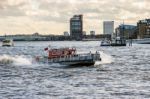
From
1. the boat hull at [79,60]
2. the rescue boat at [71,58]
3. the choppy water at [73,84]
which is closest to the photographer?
the choppy water at [73,84]

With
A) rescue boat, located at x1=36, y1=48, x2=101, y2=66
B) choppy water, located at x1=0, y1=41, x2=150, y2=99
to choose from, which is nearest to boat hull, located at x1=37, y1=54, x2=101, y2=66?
rescue boat, located at x1=36, y1=48, x2=101, y2=66

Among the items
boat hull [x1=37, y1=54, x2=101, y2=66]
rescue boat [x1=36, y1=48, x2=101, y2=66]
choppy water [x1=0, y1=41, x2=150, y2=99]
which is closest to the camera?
choppy water [x1=0, y1=41, x2=150, y2=99]

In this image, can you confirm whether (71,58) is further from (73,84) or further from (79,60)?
(73,84)

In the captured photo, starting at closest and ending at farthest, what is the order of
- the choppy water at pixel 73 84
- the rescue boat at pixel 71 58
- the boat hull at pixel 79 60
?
the choppy water at pixel 73 84
the rescue boat at pixel 71 58
the boat hull at pixel 79 60

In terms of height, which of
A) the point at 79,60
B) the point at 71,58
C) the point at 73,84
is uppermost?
the point at 71,58

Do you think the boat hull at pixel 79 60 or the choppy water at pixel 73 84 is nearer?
the choppy water at pixel 73 84

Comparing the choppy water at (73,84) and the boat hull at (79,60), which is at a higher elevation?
the boat hull at (79,60)

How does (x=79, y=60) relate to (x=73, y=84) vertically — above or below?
above

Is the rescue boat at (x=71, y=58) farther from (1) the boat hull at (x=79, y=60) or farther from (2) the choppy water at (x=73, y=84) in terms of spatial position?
(2) the choppy water at (x=73, y=84)

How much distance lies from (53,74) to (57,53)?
16.3m

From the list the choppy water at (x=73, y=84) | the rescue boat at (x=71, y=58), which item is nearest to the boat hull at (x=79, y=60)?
the rescue boat at (x=71, y=58)

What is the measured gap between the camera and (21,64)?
108 meters

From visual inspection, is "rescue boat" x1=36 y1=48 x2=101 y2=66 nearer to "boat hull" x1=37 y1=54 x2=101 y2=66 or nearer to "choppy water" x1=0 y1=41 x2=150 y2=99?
"boat hull" x1=37 y1=54 x2=101 y2=66

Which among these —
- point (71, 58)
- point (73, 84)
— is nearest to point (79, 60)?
point (71, 58)
